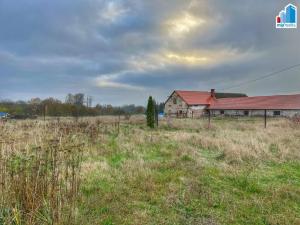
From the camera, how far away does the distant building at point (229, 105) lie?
128 feet

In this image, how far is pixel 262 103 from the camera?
42656 mm

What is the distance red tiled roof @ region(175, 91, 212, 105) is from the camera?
5009 centimetres

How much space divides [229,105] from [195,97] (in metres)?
6.75

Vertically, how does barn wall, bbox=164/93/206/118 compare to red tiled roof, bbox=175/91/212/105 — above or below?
below

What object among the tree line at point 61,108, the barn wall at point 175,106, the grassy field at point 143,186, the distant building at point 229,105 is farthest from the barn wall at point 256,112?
the grassy field at point 143,186

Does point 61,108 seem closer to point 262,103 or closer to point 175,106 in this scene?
point 175,106

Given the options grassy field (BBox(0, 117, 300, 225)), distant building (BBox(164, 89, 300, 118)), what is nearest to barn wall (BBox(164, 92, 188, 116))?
distant building (BBox(164, 89, 300, 118))

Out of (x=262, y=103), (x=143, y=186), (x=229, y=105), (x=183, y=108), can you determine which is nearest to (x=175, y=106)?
(x=183, y=108)

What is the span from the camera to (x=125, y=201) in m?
5.19

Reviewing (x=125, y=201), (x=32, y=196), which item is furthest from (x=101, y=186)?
(x=32, y=196)

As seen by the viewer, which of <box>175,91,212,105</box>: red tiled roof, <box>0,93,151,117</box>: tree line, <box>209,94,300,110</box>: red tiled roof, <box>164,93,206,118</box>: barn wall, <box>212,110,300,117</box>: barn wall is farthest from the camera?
<box>175,91,212,105</box>: red tiled roof

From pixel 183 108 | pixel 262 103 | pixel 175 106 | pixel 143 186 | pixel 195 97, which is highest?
pixel 195 97

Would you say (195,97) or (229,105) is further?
(195,97)

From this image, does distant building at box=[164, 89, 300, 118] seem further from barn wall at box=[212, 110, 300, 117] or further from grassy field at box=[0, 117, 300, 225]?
grassy field at box=[0, 117, 300, 225]
